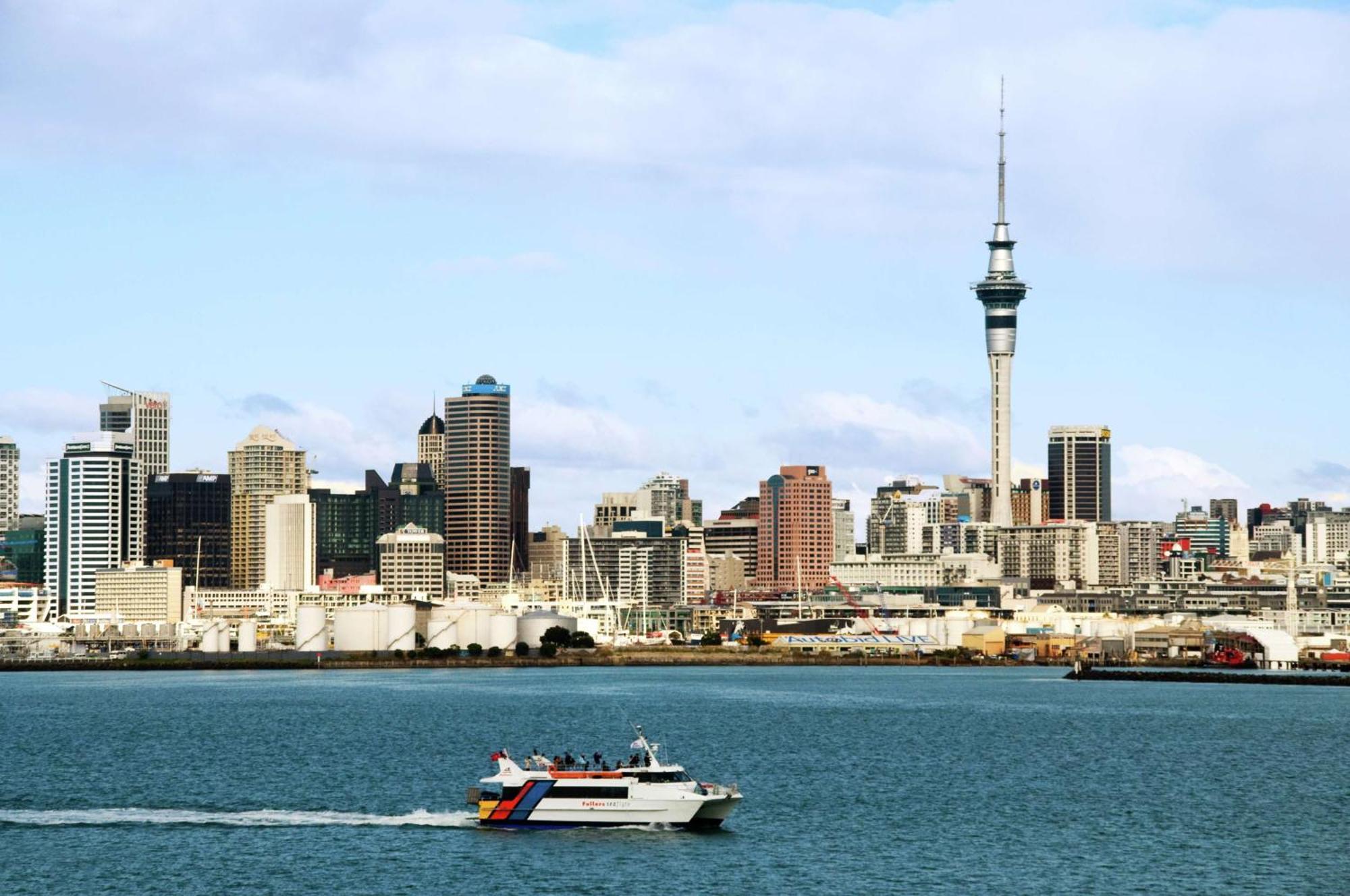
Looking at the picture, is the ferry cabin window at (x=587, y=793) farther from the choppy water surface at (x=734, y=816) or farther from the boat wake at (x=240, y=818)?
the boat wake at (x=240, y=818)

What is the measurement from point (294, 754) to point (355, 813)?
29.8 meters

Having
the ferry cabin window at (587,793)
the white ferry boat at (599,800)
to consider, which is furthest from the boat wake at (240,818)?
the ferry cabin window at (587,793)

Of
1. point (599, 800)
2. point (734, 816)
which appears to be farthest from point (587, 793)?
point (734, 816)

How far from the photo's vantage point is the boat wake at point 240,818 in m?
85.3

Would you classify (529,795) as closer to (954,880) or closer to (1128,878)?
(954,880)

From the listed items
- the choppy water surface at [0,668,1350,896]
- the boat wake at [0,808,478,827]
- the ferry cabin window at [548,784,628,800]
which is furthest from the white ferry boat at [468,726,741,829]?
the boat wake at [0,808,478,827]

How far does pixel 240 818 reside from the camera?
87.0m

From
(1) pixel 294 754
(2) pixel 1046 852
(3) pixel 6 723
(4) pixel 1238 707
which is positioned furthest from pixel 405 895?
(4) pixel 1238 707

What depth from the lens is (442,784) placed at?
100188 millimetres

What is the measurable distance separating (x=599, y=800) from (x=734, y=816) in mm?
7627

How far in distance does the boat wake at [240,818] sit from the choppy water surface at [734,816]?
20 centimetres

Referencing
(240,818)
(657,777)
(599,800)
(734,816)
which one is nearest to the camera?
(599,800)

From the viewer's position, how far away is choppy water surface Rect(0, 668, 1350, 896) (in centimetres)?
7481

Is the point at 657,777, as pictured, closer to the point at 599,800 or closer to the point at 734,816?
the point at 599,800
